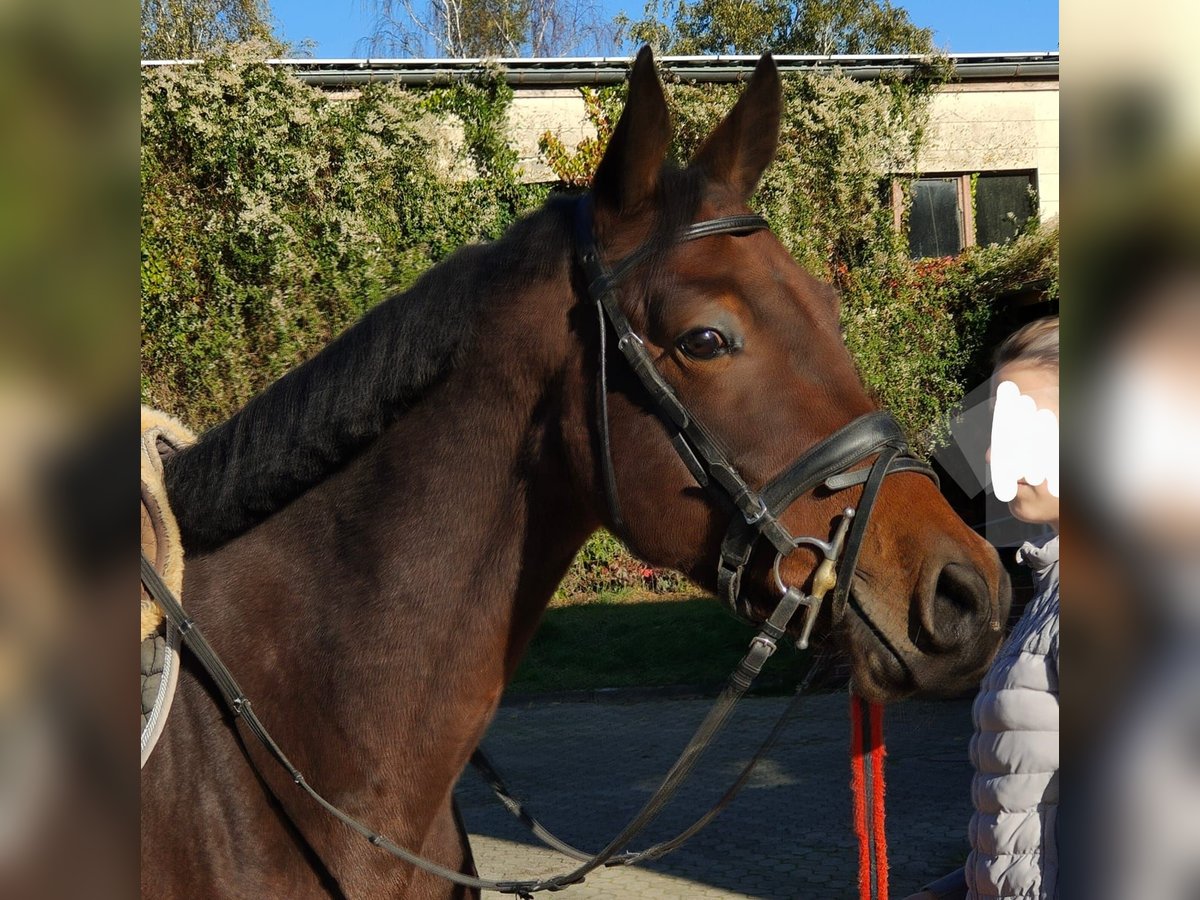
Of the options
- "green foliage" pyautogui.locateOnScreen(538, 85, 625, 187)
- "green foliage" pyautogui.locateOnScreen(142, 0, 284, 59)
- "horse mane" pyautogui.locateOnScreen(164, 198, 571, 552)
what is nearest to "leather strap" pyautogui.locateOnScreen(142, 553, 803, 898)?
"horse mane" pyautogui.locateOnScreen(164, 198, 571, 552)

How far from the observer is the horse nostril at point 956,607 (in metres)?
1.74

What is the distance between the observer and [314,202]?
1056 cm

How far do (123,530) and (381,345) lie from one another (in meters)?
1.55

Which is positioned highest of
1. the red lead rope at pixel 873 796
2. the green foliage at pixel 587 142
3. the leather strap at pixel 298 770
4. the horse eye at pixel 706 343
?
the green foliage at pixel 587 142

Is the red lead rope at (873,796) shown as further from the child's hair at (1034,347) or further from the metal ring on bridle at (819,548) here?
the child's hair at (1034,347)

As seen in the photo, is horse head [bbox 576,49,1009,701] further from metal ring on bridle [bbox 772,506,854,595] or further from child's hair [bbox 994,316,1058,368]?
child's hair [bbox 994,316,1058,368]

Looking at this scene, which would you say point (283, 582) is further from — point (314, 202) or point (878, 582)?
point (314, 202)

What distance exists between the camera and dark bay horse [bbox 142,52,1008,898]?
6.09ft

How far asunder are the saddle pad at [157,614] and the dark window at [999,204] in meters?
12.3

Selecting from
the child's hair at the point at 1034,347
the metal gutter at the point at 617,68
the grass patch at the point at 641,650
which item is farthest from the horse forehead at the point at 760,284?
the metal gutter at the point at 617,68

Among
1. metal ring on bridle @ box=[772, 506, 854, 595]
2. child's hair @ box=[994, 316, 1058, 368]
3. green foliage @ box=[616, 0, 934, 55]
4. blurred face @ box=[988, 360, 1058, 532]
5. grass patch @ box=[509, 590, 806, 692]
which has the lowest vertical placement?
grass patch @ box=[509, 590, 806, 692]

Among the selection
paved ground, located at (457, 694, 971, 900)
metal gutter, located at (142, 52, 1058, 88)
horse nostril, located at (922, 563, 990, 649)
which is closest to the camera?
horse nostril, located at (922, 563, 990, 649)

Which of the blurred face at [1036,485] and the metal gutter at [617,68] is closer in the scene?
the blurred face at [1036,485]

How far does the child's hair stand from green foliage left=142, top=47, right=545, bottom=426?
796 centimetres
